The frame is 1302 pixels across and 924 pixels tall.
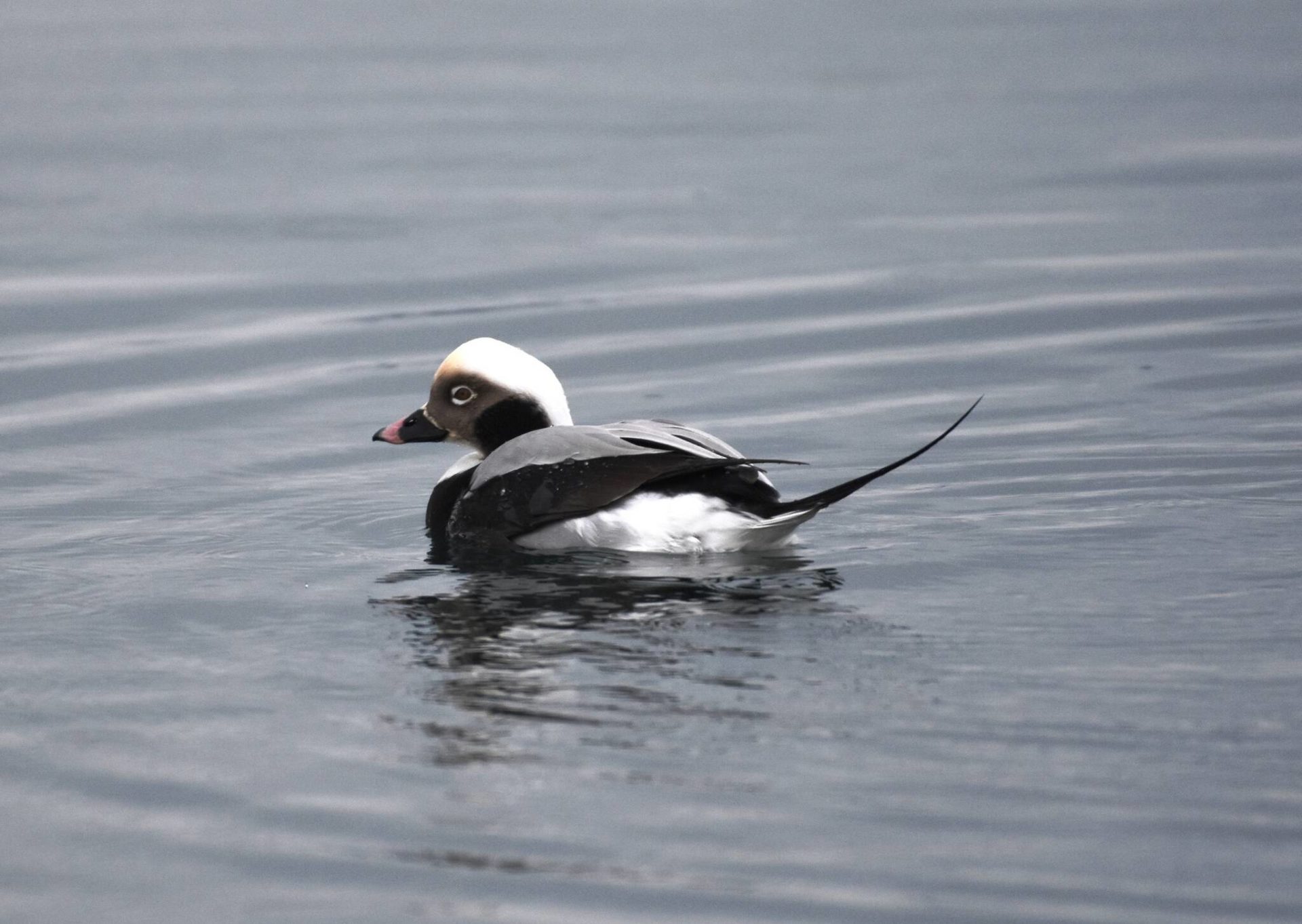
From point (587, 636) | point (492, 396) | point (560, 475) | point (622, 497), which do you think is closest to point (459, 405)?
point (492, 396)

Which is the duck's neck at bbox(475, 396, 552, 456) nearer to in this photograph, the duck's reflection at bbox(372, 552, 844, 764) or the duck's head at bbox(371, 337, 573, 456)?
the duck's head at bbox(371, 337, 573, 456)

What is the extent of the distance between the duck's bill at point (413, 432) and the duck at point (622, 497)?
31cm

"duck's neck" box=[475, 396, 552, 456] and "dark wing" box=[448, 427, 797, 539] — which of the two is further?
"duck's neck" box=[475, 396, 552, 456]

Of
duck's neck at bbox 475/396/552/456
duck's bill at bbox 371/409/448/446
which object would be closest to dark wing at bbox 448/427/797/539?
duck's neck at bbox 475/396/552/456

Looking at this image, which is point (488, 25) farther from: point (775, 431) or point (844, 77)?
point (775, 431)

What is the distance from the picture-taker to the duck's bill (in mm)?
6668

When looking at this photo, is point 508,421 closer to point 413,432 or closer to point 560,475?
point 413,432

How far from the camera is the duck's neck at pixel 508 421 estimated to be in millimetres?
6504

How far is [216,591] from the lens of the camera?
571 centimetres

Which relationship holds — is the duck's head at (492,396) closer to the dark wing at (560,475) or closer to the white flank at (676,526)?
the dark wing at (560,475)

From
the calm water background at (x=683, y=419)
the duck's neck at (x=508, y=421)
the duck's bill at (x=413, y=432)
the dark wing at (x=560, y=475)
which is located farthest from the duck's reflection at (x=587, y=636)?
the duck's bill at (x=413, y=432)

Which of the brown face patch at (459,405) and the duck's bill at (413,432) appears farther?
the duck's bill at (413,432)

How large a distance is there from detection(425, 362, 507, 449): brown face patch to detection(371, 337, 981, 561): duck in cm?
21

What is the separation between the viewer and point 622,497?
19.0 ft
